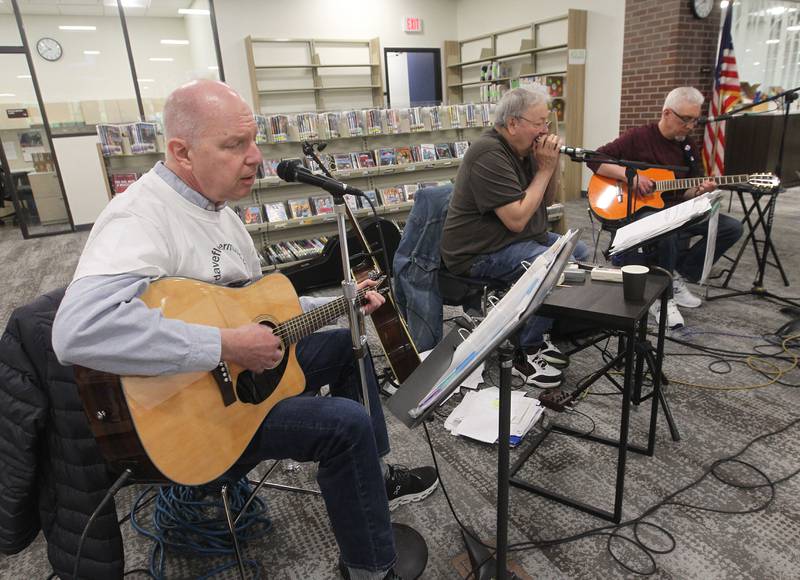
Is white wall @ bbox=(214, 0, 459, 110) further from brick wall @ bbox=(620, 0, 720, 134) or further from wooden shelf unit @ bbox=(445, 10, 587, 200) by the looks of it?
brick wall @ bbox=(620, 0, 720, 134)

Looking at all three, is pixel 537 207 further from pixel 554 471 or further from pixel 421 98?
pixel 421 98

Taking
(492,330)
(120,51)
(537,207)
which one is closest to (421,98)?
(120,51)

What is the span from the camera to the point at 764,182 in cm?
283

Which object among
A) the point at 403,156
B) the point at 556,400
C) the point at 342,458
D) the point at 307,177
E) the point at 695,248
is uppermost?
the point at 307,177

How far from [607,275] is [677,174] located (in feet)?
6.50

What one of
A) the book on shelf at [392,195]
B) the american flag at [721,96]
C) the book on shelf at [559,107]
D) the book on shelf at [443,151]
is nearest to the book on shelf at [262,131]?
the book on shelf at [392,195]

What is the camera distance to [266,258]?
4.00 metres

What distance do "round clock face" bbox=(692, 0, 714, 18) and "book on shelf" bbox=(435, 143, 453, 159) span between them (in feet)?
10.3

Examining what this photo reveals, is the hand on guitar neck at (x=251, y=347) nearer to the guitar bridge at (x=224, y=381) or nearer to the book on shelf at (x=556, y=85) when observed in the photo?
Answer: the guitar bridge at (x=224, y=381)

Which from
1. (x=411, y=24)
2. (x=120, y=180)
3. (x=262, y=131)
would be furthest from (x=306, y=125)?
(x=411, y=24)

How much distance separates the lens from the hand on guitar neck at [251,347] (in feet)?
3.64

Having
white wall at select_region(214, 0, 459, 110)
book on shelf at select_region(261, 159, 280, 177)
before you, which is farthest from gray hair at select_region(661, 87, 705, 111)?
white wall at select_region(214, 0, 459, 110)

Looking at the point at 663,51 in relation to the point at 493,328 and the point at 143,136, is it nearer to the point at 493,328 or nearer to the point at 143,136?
the point at 143,136

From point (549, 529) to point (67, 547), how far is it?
4.12 feet
